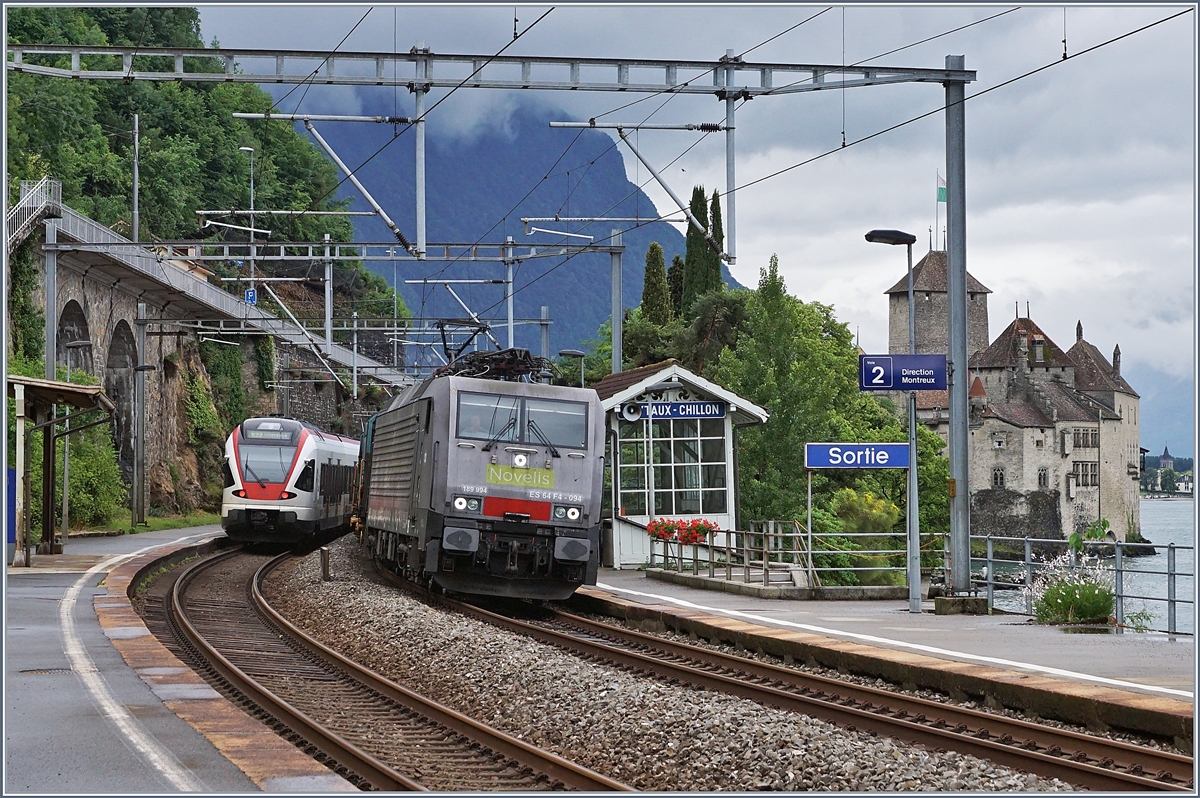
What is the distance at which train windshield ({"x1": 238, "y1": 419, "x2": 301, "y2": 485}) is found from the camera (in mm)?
30750

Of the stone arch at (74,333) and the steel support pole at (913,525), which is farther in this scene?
the stone arch at (74,333)

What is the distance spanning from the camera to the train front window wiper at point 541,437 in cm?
1866

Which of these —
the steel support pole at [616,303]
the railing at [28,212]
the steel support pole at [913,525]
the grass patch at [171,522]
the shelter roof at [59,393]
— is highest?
the railing at [28,212]

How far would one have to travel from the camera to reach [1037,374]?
437ft

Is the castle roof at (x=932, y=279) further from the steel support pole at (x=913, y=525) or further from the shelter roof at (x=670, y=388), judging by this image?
the steel support pole at (x=913, y=525)

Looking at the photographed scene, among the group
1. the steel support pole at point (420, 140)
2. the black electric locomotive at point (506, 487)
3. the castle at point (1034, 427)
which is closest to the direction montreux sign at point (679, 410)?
the black electric locomotive at point (506, 487)

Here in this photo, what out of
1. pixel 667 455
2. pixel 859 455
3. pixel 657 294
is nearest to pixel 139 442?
pixel 667 455

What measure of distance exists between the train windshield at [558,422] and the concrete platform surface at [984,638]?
2.49m

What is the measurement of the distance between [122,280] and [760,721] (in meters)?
44.1

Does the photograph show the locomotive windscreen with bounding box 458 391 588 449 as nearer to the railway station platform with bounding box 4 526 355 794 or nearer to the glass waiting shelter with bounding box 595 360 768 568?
the railway station platform with bounding box 4 526 355 794

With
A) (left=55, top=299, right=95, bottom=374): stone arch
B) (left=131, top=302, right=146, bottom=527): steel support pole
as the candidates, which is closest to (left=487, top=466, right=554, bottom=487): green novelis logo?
(left=131, top=302, right=146, bottom=527): steel support pole

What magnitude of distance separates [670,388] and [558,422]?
785cm

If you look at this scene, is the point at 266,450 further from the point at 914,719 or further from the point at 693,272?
the point at 693,272

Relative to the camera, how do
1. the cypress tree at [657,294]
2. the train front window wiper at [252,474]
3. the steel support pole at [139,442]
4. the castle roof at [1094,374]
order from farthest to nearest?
1. the castle roof at [1094,374]
2. the cypress tree at [657,294]
3. the steel support pole at [139,442]
4. the train front window wiper at [252,474]
